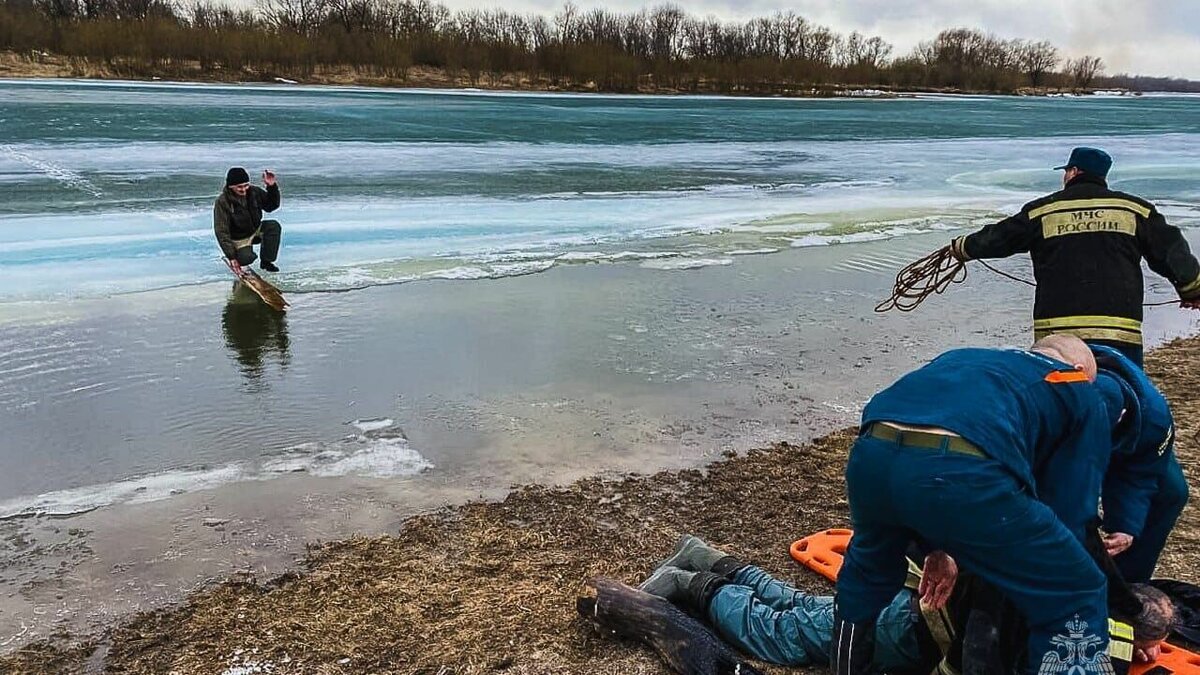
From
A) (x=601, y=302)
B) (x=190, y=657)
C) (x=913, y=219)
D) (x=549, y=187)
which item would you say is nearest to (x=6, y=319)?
(x=601, y=302)

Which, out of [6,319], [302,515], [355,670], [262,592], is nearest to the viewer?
[355,670]

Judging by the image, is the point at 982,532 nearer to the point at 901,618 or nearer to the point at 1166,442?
the point at 1166,442

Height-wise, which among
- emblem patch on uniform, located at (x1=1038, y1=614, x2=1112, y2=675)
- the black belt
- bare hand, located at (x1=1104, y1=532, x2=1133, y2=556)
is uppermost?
the black belt

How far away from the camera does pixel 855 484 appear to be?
6.97ft

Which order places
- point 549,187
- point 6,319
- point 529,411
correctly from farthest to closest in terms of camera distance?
point 549,187
point 6,319
point 529,411

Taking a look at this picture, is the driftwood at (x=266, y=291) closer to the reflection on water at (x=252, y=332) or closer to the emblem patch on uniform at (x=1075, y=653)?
the reflection on water at (x=252, y=332)

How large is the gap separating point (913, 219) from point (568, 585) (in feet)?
31.9

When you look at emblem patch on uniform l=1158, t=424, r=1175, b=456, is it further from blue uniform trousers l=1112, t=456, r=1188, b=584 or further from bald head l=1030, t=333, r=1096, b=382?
bald head l=1030, t=333, r=1096, b=382

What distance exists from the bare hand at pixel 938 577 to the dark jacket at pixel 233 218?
709 centimetres

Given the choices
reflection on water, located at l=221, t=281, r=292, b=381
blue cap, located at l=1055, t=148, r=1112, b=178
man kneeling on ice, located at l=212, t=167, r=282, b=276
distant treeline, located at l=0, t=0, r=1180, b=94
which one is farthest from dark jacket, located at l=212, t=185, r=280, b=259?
distant treeline, located at l=0, t=0, r=1180, b=94

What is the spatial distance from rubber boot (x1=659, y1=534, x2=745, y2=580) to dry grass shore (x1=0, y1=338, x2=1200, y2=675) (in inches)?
8.7

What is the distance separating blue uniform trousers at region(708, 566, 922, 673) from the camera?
9.24 ft

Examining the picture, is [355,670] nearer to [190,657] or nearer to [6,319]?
[190,657]

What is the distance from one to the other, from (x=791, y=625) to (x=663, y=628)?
16.1 inches
